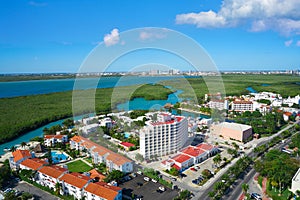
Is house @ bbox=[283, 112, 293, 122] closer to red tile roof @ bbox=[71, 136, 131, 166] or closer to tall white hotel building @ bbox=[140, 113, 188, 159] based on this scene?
tall white hotel building @ bbox=[140, 113, 188, 159]

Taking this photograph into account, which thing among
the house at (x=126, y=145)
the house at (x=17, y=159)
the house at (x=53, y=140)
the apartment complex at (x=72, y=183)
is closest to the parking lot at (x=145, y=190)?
the apartment complex at (x=72, y=183)

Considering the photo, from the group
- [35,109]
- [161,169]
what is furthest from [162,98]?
[161,169]

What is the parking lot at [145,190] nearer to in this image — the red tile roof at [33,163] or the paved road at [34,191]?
the paved road at [34,191]

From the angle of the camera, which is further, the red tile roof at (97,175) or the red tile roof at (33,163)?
the red tile roof at (33,163)

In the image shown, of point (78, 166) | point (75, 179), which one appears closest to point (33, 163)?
point (78, 166)

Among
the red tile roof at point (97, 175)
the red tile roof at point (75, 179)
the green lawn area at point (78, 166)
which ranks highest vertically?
the red tile roof at point (75, 179)

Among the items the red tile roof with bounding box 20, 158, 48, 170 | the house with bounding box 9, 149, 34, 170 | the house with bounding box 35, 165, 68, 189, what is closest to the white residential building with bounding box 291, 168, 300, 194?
the house with bounding box 35, 165, 68, 189
